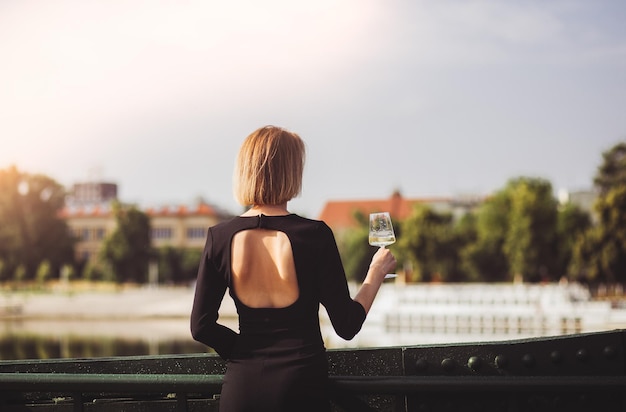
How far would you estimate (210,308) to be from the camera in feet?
6.77

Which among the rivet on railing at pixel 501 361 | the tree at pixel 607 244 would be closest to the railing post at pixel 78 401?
the rivet on railing at pixel 501 361

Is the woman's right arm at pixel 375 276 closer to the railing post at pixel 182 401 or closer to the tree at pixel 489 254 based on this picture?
the railing post at pixel 182 401

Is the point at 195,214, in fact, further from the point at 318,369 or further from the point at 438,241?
the point at 318,369

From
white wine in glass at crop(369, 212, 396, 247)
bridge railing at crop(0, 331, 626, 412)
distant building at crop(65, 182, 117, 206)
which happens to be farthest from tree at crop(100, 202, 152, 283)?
white wine in glass at crop(369, 212, 396, 247)

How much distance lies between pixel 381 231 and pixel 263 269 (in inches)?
20.8

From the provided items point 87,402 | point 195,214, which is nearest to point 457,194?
point 195,214

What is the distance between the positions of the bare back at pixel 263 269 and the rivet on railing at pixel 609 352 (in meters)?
1.02

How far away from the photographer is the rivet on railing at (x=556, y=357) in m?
2.39

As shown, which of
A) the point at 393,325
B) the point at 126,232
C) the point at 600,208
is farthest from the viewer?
the point at 126,232

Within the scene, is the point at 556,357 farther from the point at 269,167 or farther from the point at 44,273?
the point at 44,273

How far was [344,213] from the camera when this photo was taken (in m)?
86.1

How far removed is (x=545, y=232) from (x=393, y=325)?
14.3 metres

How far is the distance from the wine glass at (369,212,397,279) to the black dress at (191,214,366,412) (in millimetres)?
365

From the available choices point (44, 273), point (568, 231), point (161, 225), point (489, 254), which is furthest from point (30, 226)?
point (568, 231)
